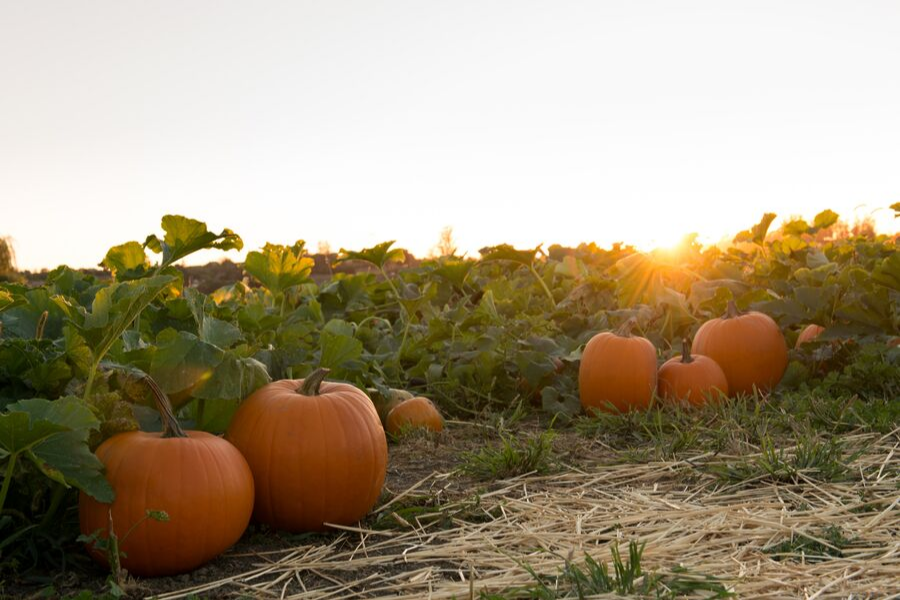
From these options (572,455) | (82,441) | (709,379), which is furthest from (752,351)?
(82,441)

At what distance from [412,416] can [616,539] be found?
167cm

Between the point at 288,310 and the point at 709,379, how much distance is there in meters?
2.56

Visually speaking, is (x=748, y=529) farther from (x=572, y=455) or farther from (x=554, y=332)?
(x=554, y=332)

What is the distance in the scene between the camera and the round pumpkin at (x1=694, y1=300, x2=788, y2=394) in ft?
14.7

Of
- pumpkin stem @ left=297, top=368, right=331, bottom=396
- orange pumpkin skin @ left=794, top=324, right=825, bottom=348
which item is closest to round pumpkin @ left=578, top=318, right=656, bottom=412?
orange pumpkin skin @ left=794, top=324, right=825, bottom=348

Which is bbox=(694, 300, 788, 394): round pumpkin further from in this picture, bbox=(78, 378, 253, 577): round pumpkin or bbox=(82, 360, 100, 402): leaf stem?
bbox=(82, 360, 100, 402): leaf stem

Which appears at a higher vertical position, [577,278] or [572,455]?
[577,278]

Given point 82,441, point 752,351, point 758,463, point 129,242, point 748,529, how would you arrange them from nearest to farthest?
point 82,441 → point 748,529 → point 758,463 → point 129,242 → point 752,351

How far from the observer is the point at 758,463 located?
298 cm

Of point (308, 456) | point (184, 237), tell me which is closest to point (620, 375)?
point (308, 456)

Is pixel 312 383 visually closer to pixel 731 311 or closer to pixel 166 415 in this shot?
pixel 166 415

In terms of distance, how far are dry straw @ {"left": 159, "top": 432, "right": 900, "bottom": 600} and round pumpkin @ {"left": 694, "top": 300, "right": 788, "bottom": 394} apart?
4.70 ft

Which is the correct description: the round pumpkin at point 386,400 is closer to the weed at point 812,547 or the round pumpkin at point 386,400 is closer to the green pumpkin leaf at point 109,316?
the green pumpkin leaf at point 109,316

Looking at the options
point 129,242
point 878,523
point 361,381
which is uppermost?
point 129,242
